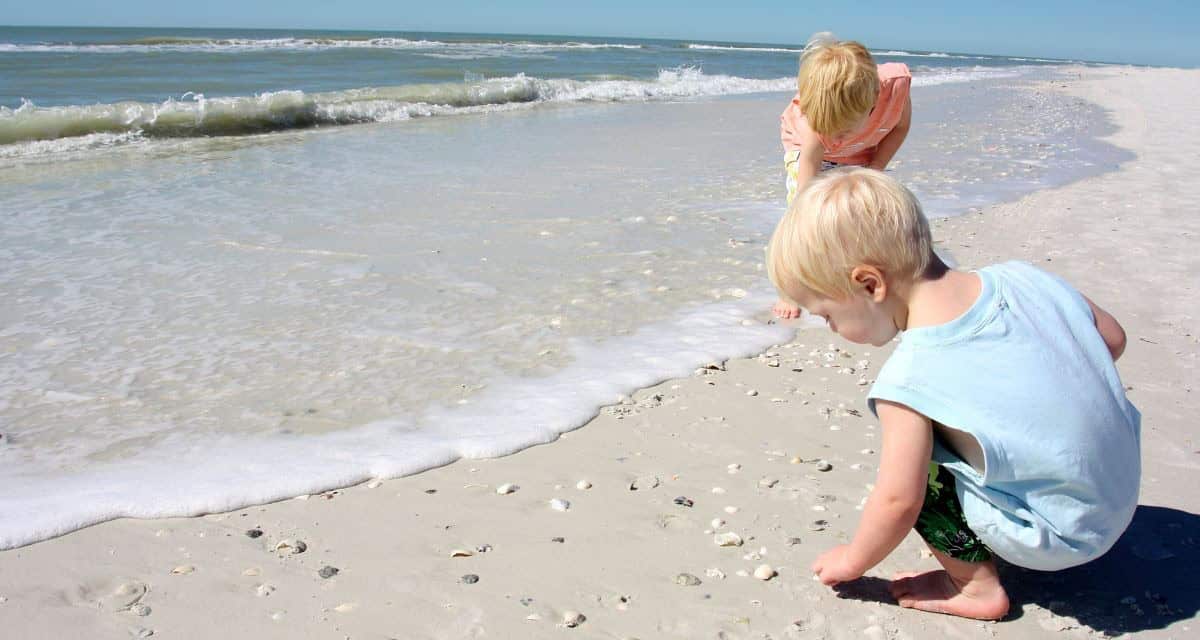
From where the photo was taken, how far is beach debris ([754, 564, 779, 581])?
211 cm

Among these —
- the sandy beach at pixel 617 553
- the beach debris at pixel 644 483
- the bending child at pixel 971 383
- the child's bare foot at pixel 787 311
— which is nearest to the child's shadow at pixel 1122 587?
the sandy beach at pixel 617 553

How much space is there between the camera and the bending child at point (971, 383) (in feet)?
5.61

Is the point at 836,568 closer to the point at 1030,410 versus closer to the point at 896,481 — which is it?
the point at 896,481

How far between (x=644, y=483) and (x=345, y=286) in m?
2.51

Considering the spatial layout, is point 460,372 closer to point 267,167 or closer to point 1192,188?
point 267,167

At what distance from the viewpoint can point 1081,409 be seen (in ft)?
5.59

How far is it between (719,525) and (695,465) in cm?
37

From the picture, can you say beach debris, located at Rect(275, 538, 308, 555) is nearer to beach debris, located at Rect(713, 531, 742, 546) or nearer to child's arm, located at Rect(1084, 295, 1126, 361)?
beach debris, located at Rect(713, 531, 742, 546)

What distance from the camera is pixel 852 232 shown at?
1.76 meters

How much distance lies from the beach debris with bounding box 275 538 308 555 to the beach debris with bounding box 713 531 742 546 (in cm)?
105

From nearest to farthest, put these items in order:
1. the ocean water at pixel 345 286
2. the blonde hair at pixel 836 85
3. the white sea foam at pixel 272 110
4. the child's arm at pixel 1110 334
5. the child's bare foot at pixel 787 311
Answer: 1. the child's arm at pixel 1110 334
2. the ocean water at pixel 345 286
3. the blonde hair at pixel 836 85
4. the child's bare foot at pixel 787 311
5. the white sea foam at pixel 272 110

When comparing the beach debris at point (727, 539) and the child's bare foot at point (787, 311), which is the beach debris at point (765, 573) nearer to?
the beach debris at point (727, 539)

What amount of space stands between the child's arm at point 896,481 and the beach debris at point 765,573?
27 cm

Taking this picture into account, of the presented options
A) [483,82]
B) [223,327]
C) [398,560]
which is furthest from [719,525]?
[483,82]
